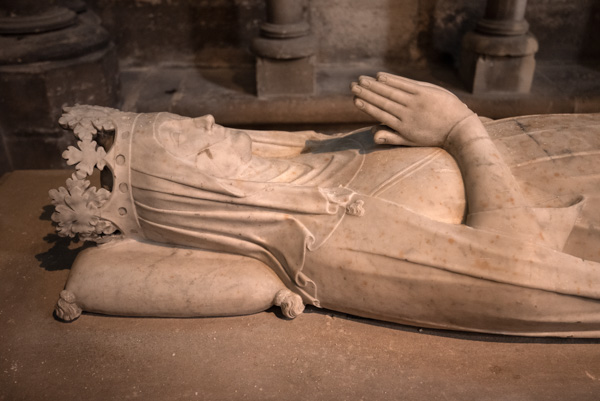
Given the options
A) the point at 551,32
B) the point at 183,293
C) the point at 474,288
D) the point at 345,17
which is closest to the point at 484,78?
the point at 551,32

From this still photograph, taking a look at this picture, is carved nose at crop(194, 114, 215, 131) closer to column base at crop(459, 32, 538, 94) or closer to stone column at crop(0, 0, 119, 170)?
stone column at crop(0, 0, 119, 170)

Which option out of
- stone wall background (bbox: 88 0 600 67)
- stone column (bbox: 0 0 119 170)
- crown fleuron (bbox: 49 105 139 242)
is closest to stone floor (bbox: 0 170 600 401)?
crown fleuron (bbox: 49 105 139 242)

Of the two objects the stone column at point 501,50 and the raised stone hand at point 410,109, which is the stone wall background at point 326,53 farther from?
the raised stone hand at point 410,109

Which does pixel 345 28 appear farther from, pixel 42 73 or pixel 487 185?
pixel 487 185

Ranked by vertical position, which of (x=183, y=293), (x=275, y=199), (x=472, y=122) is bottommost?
(x=183, y=293)

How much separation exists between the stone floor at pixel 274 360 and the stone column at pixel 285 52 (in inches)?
89.4

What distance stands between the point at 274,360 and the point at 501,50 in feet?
10.2

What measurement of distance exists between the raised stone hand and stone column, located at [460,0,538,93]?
2.08 metres

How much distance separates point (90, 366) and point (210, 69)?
10.7 feet

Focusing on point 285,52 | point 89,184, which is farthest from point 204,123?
point 285,52

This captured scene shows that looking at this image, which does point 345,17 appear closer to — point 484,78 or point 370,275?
point 484,78

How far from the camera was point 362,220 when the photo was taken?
2414 millimetres

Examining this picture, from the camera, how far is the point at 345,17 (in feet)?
16.3

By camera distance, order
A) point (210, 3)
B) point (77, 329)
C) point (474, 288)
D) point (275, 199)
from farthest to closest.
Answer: point (210, 3) → point (77, 329) → point (275, 199) → point (474, 288)
